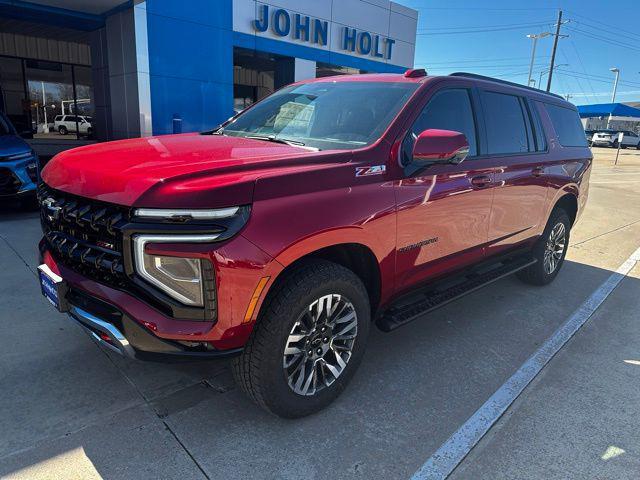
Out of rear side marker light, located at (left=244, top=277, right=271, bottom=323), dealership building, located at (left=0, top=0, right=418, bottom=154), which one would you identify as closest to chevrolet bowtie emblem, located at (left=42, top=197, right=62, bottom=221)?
rear side marker light, located at (left=244, top=277, right=271, bottom=323)

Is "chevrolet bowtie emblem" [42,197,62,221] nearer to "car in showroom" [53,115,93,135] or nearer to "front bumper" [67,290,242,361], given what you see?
"front bumper" [67,290,242,361]

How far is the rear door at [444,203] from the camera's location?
3090 millimetres

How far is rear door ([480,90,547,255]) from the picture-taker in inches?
157

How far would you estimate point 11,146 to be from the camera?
7.06 metres

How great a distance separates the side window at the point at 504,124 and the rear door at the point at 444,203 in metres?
0.21

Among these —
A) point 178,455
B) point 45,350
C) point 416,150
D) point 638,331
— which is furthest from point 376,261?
point 638,331

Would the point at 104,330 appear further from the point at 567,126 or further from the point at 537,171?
the point at 567,126

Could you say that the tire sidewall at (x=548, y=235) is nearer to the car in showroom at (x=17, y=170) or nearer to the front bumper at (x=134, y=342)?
the front bumper at (x=134, y=342)

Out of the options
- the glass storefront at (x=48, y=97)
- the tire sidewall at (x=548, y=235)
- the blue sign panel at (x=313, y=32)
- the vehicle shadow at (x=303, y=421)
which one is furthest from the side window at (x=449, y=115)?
the glass storefront at (x=48, y=97)

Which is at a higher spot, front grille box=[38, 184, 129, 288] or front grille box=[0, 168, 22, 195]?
front grille box=[38, 184, 129, 288]

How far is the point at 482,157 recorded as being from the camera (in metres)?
3.80

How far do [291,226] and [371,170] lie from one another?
0.72 m

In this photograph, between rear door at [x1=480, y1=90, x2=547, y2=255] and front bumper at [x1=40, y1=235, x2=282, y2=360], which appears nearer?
front bumper at [x1=40, y1=235, x2=282, y2=360]

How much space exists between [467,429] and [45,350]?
2.85 m
